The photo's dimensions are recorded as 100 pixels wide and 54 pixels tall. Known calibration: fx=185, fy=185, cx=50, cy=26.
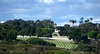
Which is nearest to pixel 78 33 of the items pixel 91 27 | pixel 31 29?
pixel 31 29

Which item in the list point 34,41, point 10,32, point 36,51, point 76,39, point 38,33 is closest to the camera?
point 36,51

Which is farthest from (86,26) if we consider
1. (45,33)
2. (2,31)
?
(2,31)

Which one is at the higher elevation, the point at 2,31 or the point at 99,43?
the point at 2,31

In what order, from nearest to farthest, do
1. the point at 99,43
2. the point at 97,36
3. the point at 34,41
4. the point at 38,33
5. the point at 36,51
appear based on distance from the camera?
the point at 36,51 → the point at 34,41 → the point at 99,43 → the point at 38,33 → the point at 97,36

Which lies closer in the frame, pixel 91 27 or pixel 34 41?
pixel 34 41

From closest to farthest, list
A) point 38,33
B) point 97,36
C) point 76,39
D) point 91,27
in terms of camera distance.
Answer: point 76,39 < point 38,33 < point 97,36 < point 91,27

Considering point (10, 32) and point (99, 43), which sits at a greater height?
point (10, 32)

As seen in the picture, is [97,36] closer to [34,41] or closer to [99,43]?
[99,43]

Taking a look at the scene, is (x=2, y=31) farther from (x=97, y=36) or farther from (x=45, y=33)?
(x=97, y=36)

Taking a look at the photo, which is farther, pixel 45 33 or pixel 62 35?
pixel 62 35
